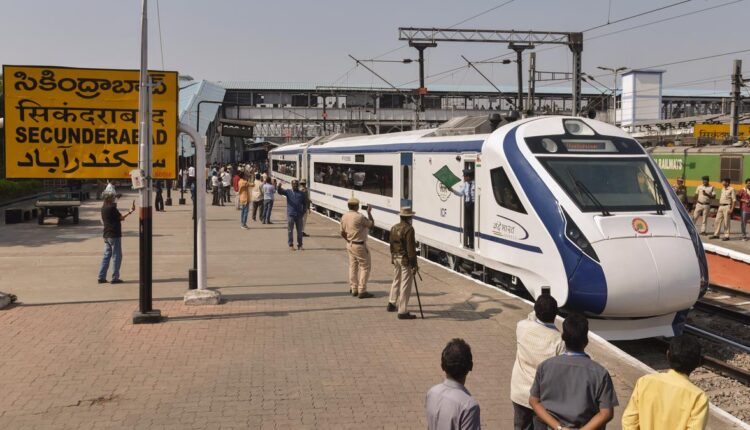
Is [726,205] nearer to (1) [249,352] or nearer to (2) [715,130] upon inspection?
(1) [249,352]

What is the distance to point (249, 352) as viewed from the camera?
27.9 ft

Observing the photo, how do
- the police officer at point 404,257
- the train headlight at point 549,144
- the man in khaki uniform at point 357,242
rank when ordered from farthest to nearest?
1. the man in khaki uniform at point 357,242
2. the train headlight at point 549,144
3. the police officer at point 404,257

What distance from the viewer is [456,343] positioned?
4293 millimetres

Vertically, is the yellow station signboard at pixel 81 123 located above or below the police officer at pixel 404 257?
above

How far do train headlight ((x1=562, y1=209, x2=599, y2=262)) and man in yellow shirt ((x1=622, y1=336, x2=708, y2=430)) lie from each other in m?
4.96

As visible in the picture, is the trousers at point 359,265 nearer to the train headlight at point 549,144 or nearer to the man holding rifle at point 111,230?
the train headlight at point 549,144

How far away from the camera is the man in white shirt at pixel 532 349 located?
502 centimetres

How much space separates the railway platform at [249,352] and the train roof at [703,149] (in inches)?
704

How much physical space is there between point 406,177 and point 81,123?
309 inches

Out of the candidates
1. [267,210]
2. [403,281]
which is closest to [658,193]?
[403,281]

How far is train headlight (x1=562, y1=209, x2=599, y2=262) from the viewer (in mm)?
9092

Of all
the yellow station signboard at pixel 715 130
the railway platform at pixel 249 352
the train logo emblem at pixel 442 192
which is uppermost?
the yellow station signboard at pixel 715 130

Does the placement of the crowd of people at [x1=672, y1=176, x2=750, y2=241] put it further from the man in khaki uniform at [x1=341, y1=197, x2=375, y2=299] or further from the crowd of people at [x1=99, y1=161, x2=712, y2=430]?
the crowd of people at [x1=99, y1=161, x2=712, y2=430]

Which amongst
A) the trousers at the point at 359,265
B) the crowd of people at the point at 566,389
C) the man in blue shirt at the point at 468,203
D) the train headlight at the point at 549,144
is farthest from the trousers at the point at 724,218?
the crowd of people at the point at 566,389
